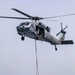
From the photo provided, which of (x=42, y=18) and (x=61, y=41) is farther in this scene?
(x=61, y=41)

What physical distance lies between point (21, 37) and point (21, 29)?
3.77 ft

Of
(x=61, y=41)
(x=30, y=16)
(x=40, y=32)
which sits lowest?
(x=61, y=41)

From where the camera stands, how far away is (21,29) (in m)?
30.9

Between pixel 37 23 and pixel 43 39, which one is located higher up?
pixel 37 23

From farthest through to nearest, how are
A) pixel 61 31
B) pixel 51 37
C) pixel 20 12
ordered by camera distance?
1. pixel 61 31
2. pixel 51 37
3. pixel 20 12

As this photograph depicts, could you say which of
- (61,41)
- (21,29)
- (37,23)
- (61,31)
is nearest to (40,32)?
(37,23)

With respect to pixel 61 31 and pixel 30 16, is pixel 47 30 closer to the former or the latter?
pixel 30 16

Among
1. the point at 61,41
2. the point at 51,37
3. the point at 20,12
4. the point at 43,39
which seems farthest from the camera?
the point at 61,41

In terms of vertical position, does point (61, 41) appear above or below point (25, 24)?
below

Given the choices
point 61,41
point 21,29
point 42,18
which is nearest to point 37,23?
point 42,18

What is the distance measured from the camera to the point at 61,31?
46.1 metres

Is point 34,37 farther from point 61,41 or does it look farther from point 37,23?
point 61,41

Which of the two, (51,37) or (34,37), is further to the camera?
(51,37)

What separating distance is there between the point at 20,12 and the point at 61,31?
1704cm
